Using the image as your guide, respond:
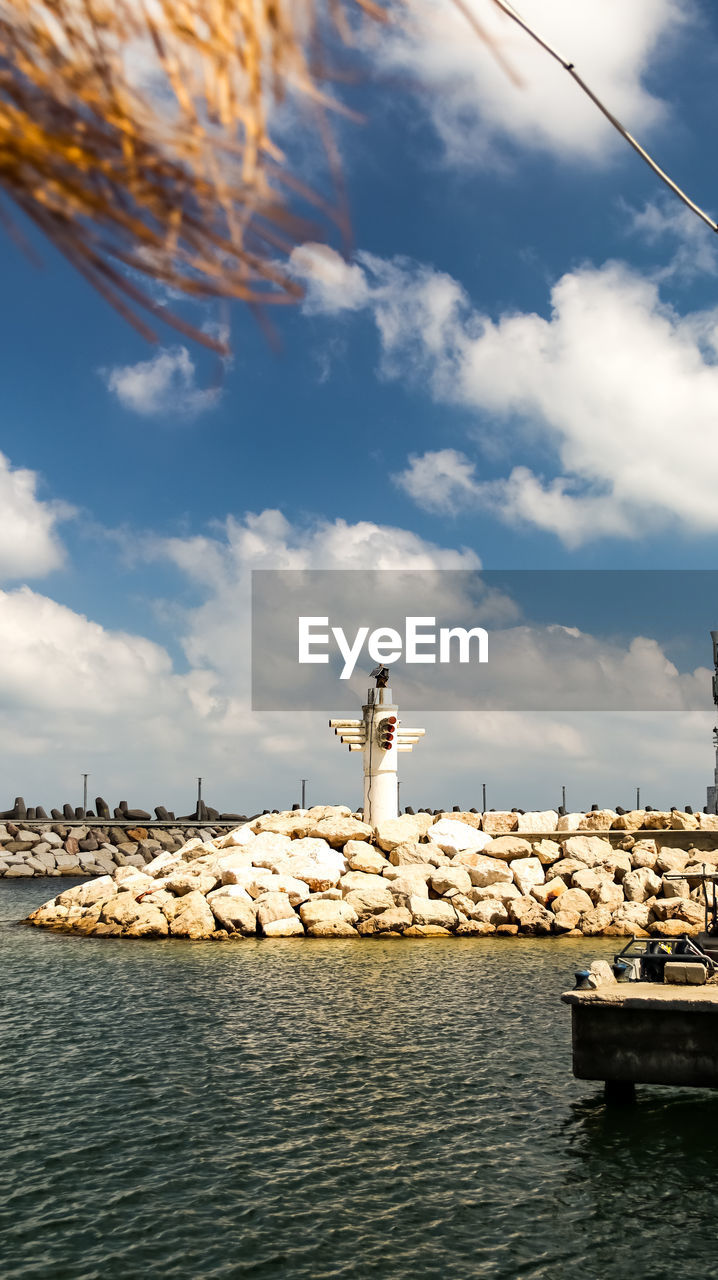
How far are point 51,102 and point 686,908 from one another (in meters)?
28.6

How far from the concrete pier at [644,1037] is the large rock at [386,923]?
15123mm

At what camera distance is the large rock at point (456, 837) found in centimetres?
3316

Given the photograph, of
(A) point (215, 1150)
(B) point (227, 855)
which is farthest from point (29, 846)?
(A) point (215, 1150)

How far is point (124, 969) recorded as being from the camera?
947 inches

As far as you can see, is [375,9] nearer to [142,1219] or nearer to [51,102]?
[51,102]

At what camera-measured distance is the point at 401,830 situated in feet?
112

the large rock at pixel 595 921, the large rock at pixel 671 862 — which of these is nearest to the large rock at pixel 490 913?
the large rock at pixel 595 921

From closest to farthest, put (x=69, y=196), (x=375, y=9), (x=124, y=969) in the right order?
→ (x=69, y=196) < (x=375, y=9) < (x=124, y=969)

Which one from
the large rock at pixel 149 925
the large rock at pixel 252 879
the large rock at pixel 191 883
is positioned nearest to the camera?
the large rock at pixel 149 925

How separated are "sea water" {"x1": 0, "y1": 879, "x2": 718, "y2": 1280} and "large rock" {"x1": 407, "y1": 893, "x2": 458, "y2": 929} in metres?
7.43

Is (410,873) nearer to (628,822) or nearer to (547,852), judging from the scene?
(547,852)

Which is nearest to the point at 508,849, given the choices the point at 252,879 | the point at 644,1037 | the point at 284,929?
the point at 284,929

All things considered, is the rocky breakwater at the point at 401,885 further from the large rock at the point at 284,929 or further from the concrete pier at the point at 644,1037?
the concrete pier at the point at 644,1037

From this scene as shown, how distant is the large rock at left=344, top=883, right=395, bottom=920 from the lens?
28859 millimetres
